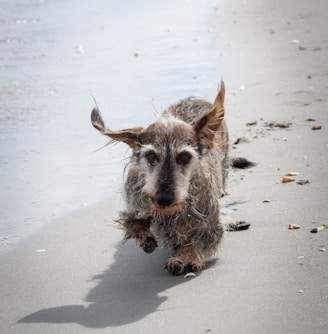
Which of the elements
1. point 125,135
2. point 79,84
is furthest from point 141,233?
point 79,84

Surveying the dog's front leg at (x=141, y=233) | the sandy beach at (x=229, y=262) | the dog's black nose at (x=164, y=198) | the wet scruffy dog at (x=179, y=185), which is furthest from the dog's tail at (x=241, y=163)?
the dog's black nose at (x=164, y=198)

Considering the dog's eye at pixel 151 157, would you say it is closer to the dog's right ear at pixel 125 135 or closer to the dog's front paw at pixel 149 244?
the dog's right ear at pixel 125 135

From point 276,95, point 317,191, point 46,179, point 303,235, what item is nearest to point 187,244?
point 303,235

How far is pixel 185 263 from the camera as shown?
5504 mm

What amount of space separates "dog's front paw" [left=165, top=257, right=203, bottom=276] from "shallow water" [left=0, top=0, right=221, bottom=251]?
1.37m

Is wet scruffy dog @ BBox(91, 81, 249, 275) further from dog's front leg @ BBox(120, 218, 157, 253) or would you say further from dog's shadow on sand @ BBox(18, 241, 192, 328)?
dog's shadow on sand @ BBox(18, 241, 192, 328)

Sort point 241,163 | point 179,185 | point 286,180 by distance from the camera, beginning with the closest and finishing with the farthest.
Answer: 1. point 179,185
2. point 286,180
3. point 241,163

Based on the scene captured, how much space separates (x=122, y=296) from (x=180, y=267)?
0.60 m

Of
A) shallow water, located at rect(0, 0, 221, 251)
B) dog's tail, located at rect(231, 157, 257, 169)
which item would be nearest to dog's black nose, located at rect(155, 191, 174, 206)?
shallow water, located at rect(0, 0, 221, 251)

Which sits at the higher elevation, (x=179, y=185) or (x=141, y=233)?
(x=179, y=185)

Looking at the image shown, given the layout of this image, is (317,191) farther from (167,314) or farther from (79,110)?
(79,110)

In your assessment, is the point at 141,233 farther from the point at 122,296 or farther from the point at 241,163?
the point at 241,163

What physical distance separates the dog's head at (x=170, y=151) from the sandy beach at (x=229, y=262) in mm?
640

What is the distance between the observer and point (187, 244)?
5.72 m
